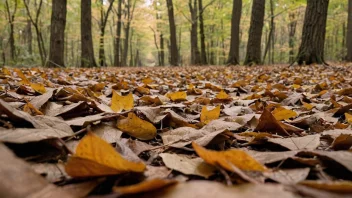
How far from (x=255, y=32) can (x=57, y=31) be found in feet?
18.8

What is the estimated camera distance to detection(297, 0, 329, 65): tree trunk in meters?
6.73

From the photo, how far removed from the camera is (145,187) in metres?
0.47

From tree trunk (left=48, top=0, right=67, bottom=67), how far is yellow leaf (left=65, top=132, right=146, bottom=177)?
7.82 metres

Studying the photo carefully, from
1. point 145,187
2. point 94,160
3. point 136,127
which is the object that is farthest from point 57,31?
point 145,187

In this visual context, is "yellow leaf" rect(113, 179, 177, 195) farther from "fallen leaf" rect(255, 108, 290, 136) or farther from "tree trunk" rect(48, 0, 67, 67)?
"tree trunk" rect(48, 0, 67, 67)

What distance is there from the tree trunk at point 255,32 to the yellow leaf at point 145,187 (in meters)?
9.46

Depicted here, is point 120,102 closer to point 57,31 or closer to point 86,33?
point 57,31

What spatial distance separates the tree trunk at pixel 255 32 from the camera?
30.8 feet

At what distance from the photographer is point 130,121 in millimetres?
1017

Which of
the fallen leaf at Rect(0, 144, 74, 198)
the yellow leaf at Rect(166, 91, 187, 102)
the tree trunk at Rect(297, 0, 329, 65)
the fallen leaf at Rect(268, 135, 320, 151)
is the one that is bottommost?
the fallen leaf at Rect(268, 135, 320, 151)

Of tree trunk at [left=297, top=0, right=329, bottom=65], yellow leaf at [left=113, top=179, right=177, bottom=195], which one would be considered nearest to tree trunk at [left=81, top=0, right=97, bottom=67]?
tree trunk at [left=297, top=0, right=329, bottom=65]

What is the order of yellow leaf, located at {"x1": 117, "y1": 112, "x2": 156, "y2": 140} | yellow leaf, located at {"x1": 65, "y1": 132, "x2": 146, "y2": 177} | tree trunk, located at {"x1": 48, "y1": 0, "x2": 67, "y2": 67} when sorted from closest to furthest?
1. yellow leaf, located at {"x1": 65, "y1": 132, "x2": 146, "y2": 177}
2. yellow leaf, located at {"x1": 117, "y1": 112, "x2": 156, "y2": 140}
3. tree trunk, located at {"x1": 48, "y1": 0, "x2": 67, "y2": 67}

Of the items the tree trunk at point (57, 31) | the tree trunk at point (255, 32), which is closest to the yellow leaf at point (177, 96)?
the tree trunk at point (57, 31)

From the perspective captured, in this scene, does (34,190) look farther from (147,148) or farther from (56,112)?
(56,112)
